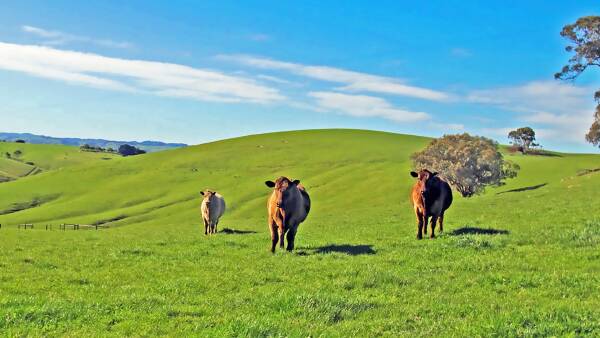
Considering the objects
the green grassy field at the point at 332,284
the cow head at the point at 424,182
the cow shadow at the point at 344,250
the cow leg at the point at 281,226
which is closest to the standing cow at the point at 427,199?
the cow head at the point at 424,182

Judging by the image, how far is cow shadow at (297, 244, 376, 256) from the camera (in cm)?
1827

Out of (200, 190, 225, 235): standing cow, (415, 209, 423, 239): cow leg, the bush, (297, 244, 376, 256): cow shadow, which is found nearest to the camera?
(297, 244, 376, 256): cow shadow

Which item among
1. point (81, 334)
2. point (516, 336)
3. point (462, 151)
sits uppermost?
point (462, 151)

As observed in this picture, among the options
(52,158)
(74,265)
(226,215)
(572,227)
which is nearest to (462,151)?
(226,215)

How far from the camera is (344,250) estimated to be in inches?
748

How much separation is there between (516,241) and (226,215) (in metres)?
68.2

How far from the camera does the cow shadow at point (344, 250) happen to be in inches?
719

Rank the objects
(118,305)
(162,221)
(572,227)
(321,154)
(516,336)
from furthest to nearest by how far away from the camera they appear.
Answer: (321,154), (162,221), (572,227), (118,305), (516,336)

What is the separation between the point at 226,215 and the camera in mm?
83625

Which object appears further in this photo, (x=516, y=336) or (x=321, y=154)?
(x=321, y=154)

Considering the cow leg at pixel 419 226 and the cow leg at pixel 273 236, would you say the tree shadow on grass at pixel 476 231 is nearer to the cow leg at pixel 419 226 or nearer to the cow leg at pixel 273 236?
the cow leg at pixel 419 226

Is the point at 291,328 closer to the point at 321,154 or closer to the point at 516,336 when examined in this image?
the point at 516,336

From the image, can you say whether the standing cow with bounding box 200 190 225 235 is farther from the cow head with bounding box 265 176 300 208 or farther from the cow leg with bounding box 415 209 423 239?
the cow leg with bounding box 415 209 423 239

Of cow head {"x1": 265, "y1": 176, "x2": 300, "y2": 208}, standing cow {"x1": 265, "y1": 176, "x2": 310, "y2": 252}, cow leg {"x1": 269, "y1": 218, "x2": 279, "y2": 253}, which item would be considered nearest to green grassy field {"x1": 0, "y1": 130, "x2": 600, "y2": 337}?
cow leg {"x1": 269, "y1": 218, "x2": 279, "y2": 253}
